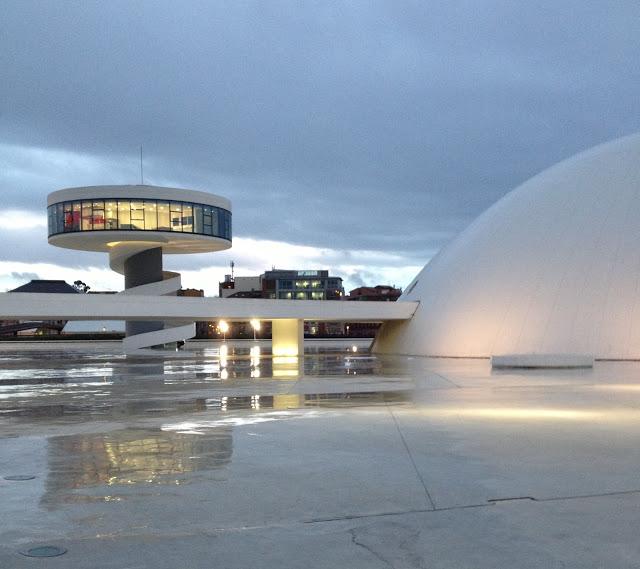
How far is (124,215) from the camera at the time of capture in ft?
195

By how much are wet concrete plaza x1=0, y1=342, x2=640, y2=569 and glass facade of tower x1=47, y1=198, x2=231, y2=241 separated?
4222 cm

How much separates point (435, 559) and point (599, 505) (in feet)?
8.26

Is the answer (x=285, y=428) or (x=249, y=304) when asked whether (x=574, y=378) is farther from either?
(x=249, y=304)

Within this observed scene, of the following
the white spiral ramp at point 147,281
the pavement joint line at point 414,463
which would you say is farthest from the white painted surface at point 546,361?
the white spiral ramp at point 147,281

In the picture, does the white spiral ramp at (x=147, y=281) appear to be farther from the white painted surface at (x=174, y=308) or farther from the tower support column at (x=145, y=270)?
the white painted surface at (x=174, y=308)

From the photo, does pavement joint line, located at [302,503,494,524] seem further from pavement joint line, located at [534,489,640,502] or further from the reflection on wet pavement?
the reflection on wet pavement

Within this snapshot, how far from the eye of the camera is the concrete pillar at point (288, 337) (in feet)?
171

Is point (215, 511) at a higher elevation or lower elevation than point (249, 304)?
lower

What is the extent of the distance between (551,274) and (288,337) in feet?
64.7

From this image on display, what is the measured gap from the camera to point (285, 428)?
13.7 metres

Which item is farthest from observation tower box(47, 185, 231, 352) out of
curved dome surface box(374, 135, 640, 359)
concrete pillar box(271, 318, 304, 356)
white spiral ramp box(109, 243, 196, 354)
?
curved dome surface box(374, 135, 640, 359)

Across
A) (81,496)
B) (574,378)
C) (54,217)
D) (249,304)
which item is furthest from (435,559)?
(54,217)

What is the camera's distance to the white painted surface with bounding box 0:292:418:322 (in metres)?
38.6

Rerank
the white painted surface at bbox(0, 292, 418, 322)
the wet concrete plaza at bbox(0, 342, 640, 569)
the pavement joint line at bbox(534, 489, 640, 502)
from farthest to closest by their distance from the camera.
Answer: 1. the white painted surface at bbox(0, 292, 418, 322)
2. the pavement joint line at bbox(534, 489, 640, 502)
3. the wet concrete plaza at bbox(0, 342, 640, 569)
